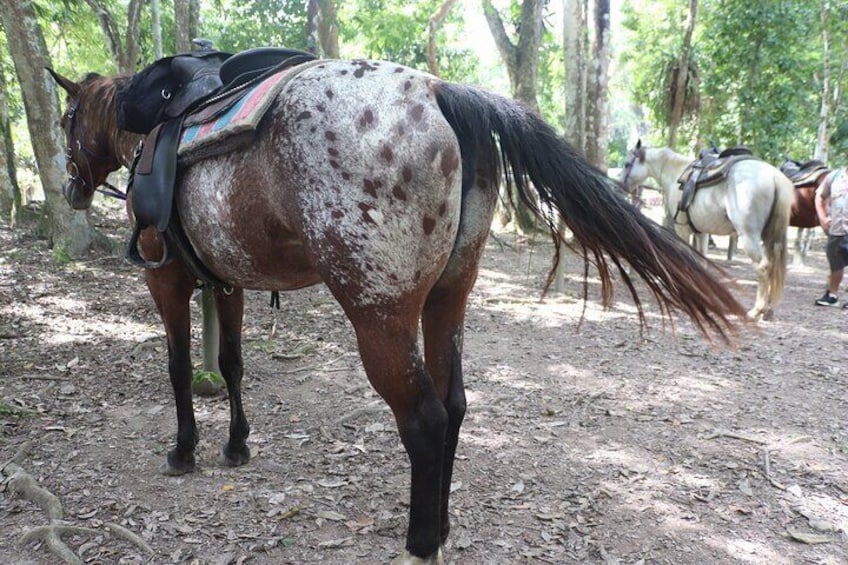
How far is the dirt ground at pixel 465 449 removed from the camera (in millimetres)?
2551

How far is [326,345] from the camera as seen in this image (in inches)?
213

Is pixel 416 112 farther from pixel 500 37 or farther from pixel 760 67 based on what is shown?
pixel 760 67

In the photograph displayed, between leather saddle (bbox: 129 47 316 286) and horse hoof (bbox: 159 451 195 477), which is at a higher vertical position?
leather saddle (bbox: 129 47 316 286)

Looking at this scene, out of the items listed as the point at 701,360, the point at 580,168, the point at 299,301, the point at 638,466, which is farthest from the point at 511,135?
the point at 299,301

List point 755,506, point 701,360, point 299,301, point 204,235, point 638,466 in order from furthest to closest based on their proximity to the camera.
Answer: point 299,301 → point 701,360 → point 638,466 → point 755,506 → point 204,235

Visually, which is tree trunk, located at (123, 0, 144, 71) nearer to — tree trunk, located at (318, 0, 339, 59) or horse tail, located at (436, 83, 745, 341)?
tree trunk, located at (318, 0, 339, 59)

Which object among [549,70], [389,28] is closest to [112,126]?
[389,28]

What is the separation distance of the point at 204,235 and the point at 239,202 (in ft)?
1.09

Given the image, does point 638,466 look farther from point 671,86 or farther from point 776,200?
point 671,86

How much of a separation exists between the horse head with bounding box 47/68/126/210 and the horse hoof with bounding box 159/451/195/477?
165cm

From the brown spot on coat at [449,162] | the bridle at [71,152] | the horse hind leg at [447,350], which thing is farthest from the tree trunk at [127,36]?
the brown spot on coat at [449,162]

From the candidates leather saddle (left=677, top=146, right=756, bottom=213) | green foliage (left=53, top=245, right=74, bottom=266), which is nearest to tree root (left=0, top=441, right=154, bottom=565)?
green foliage (left=53, top=245, right=74, bottom=266)

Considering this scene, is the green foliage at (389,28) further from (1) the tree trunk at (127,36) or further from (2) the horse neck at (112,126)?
(2) the horse neck at (112,126)

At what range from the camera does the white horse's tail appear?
22.7 feet
